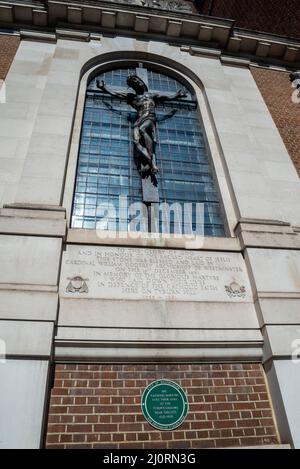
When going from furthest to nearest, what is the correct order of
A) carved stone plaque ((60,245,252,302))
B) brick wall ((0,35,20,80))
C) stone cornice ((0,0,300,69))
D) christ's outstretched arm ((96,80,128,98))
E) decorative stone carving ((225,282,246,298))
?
1. stone cornice ((0,0,300,69))
2. brick wall ((0,35,20,80))
3. christ's outstretched arm ((96,80,128,98))
4. decorative stone carving ((225,282,246,298))
5. carved stone plaque ((60,245,252,302))

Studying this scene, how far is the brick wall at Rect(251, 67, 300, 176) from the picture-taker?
9000 millimetres

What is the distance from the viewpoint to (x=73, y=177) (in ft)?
22.8

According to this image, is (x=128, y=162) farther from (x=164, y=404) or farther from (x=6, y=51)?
(x=6, y=51)

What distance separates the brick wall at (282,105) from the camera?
9.00 meters

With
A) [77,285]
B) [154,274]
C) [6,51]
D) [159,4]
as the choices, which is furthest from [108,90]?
[159,4]

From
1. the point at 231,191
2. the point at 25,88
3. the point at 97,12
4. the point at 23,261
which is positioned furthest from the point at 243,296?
the point at 97,12

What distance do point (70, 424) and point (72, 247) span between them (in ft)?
8.54

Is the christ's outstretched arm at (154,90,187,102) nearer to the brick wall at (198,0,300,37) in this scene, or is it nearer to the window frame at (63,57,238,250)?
the window frame at (63,57,238,250)

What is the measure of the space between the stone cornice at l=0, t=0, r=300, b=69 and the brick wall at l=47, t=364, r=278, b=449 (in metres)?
9.93

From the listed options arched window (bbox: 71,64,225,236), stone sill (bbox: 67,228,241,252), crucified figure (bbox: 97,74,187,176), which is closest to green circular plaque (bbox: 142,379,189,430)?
stone sill (bbox: 67,228,241,252)

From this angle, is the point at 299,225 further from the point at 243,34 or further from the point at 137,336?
the point at 243,34

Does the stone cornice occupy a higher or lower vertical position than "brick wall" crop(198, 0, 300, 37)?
lower

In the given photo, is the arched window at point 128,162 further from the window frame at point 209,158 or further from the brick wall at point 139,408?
the brick wall at point 139,408
